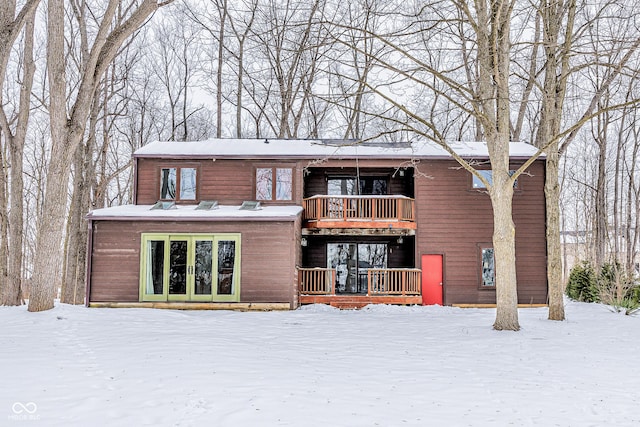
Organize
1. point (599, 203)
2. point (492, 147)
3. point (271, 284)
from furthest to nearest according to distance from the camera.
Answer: point (599, 203) < point (271, 284) < point (492, 147)

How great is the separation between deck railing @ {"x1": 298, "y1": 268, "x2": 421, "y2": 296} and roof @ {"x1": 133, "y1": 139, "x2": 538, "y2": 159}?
11.8 feet

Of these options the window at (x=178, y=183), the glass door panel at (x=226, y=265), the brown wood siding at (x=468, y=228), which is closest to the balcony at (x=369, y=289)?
the brown wood siding at (x=468, y=228)

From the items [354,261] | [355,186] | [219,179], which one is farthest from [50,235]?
[355,186]

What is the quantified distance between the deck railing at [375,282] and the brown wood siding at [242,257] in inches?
52.0

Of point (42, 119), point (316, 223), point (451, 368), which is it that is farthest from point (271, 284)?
point (42, 119)

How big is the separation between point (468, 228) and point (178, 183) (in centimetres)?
928

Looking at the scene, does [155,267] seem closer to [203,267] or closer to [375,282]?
[203,267]

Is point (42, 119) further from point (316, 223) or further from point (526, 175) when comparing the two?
point (526, 175)

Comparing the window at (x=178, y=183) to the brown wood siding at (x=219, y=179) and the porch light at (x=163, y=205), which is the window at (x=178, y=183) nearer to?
the brown wood siding at (x=219, y=179)

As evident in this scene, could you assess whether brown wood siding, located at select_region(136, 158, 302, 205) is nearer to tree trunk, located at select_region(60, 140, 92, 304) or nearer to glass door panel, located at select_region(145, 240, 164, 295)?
glass door panel, located at select_region(145, 240, 164, 295)

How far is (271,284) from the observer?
531 inches

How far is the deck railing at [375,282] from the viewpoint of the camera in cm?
1477

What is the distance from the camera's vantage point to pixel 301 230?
15.5m

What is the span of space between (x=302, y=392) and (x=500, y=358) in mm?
3482
